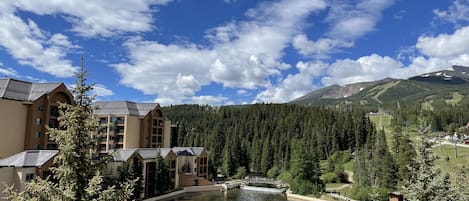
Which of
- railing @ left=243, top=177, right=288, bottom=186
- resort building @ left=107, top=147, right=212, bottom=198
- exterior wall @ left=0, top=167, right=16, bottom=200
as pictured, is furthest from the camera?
railing @ left=243, top=177, right=288, bottom=186

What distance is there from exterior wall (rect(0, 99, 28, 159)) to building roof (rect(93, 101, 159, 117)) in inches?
887

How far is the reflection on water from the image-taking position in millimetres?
52472

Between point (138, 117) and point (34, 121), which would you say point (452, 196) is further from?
point (138, 117)

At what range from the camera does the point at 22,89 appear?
40.5 m

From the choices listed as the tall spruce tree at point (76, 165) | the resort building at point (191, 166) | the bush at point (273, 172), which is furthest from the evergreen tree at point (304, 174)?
the tall spruce tree at point (76, 165)

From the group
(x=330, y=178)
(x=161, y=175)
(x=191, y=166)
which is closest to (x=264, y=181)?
(x=330, y=178)

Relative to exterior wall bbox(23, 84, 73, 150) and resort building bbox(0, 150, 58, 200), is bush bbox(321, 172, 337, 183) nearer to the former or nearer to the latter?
exterior wall bbox(23, 84, 73, 150)

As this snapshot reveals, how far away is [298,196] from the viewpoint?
2261 inches

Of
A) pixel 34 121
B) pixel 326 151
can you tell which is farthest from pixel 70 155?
pixel 326 151

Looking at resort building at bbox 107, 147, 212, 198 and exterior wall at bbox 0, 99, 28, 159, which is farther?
resort building at bbox 107, 147, 212, 198

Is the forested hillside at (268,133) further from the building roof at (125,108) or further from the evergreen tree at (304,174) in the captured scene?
the building roof at (125,108)

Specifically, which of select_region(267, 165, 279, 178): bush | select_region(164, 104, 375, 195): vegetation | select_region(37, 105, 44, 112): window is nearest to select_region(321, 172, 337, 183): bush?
select_region(164, 104, 375, 195): vegetation

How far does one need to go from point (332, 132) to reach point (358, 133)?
6731 mm

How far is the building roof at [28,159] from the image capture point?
98.9 ft
